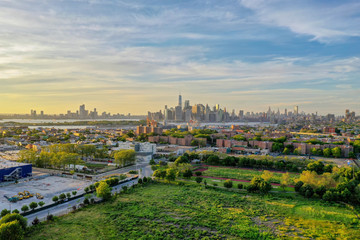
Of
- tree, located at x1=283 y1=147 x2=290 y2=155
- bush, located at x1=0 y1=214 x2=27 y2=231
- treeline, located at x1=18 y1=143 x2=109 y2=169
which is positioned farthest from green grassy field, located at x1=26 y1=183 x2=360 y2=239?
tree, located at x1=283 y1=147 x2=290 y2=155

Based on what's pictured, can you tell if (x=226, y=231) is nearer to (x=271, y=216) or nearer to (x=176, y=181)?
(x=271, y=216)

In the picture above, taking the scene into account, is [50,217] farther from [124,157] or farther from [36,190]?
[124,157]

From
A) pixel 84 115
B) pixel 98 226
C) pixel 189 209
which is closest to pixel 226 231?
pixel 189 209

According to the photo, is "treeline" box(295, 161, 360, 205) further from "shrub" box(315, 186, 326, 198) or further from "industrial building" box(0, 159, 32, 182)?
"industrial building" box(0, 159, 32, 182)

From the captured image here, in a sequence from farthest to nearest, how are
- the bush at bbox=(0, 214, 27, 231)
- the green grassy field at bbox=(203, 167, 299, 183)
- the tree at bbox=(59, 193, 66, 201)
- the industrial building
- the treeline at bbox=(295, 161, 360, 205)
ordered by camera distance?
the green grassy field at bbox=(203, 167, 299, 183) < the industrial building < the treeline at bbox=(295, 161, 360, 205) < the tree at bbox=(59, 193, 66, 201) < the bush at bbox=(0, 214, 27, 231)

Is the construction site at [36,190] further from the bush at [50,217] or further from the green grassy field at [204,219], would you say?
the green grassy field at [204,219]

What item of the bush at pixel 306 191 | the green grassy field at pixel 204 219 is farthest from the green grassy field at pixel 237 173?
the green grassy field at pixel 204 219

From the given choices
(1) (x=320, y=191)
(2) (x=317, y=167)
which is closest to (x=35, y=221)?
(1) (x=320, y=191)
